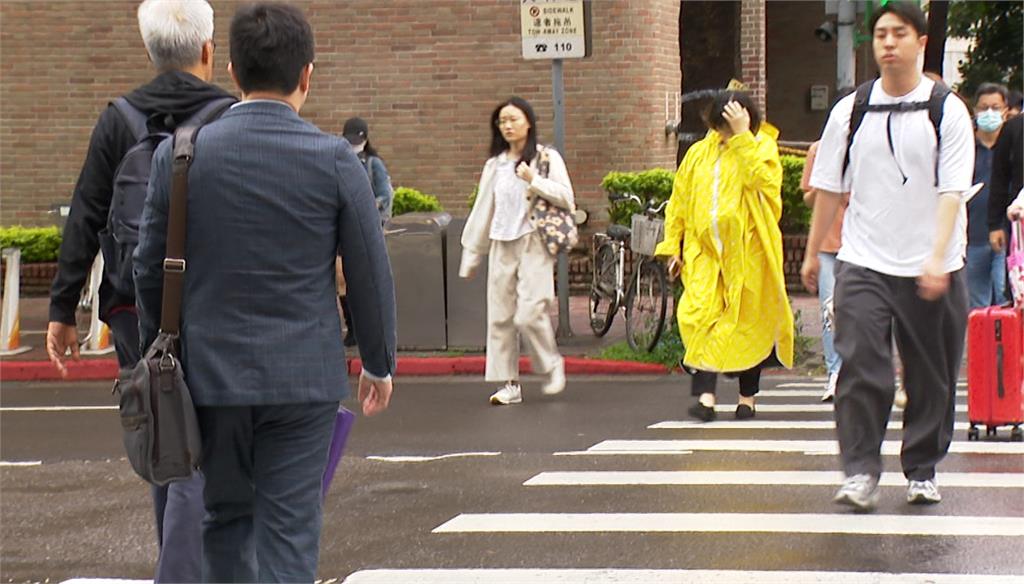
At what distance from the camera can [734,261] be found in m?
9.95

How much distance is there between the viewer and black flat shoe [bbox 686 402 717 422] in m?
10.2

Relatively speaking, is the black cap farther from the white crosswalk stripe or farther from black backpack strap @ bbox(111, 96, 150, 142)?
black backpack strap @ bbox(111, 96, 150, 142)

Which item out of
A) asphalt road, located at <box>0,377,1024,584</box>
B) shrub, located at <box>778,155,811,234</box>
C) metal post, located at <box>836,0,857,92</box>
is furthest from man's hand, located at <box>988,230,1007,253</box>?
metal post, located at <box>836,0,857,92</box>

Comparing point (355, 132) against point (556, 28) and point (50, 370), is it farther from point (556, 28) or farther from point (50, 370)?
point (50, 370)

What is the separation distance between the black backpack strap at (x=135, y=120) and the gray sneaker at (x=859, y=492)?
328cm

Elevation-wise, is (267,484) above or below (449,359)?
above

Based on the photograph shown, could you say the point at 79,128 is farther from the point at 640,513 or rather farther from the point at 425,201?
the point at 640,513

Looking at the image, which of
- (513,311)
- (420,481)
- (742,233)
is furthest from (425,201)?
(420,481)

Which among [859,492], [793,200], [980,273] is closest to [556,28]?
Result: [980,273]

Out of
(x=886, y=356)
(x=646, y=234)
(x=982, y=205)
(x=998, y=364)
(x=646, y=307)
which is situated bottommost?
(x=646, y=307)

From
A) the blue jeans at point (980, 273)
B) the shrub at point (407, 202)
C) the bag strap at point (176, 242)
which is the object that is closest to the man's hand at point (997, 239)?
the blue jeans at point (980, 273)

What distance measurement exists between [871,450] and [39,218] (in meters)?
14.5

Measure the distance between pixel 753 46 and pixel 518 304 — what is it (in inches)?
411

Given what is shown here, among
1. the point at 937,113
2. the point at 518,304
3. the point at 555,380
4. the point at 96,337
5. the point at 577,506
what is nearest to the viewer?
the point at 937,113
